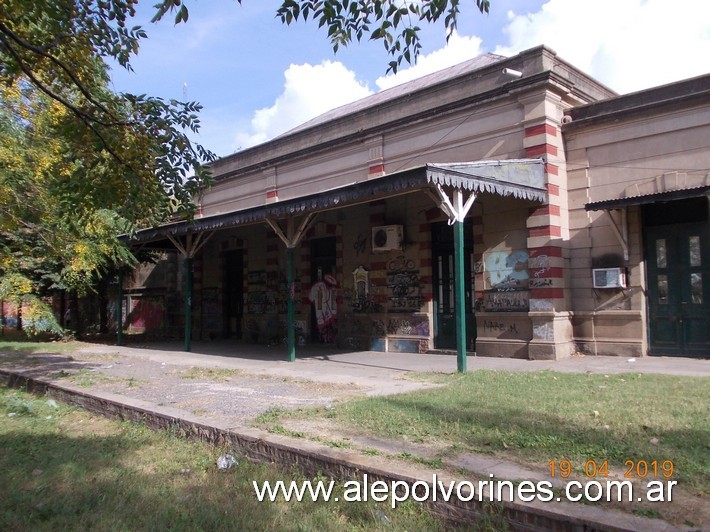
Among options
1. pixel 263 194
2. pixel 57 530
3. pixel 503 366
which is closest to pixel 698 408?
pixel 503 366

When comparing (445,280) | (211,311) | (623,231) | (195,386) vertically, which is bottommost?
(195,386)

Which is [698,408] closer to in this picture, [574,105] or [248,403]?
[248,403]

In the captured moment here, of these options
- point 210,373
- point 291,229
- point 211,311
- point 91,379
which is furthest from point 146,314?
point 91,379

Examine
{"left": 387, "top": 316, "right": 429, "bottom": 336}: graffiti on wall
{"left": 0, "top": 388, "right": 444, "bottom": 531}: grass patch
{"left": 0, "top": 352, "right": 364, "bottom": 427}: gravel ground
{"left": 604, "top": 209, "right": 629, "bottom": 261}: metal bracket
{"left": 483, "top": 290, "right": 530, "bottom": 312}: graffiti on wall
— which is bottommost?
{"left": 0, "top": 388, "right": 444, "bottom": 531}: grass patch

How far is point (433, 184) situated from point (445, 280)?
191 inches

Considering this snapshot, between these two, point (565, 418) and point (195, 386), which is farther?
point (195, 386)

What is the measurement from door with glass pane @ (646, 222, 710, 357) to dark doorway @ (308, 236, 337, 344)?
839 centimetres

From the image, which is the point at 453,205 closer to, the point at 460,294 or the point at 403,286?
the point at 460,294

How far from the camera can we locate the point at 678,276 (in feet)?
34.8

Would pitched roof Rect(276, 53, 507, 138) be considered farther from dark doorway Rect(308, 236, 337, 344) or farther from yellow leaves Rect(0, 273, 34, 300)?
yellow leaves Rect(0, 273, 34, 300)

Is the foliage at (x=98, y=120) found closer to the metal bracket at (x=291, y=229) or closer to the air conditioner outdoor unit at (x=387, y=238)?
the metal bracket at (x=291, y=229)

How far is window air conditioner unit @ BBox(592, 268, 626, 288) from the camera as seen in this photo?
1082 centimetres

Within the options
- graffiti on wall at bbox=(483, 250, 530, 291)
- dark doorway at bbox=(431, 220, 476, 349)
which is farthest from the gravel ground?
dark doorway at bbox=(431, 220, 476, 349)

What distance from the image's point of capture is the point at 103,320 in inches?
935
